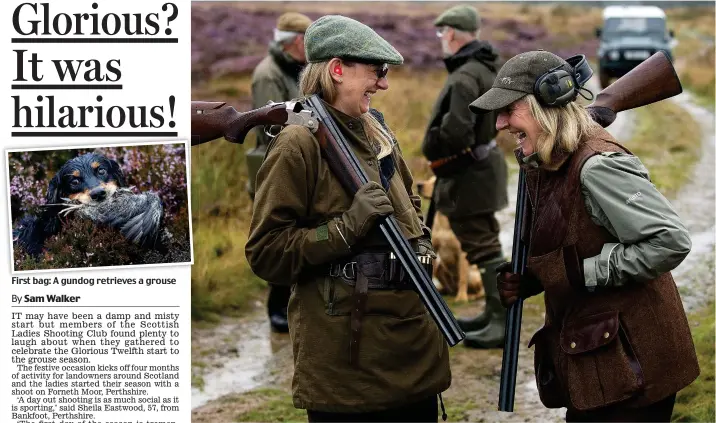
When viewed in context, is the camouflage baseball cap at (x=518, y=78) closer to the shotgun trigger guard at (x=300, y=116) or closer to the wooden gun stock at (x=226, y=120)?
the shotgun trigger guard at (x=300, y=116)

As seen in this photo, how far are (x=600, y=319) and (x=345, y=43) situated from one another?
133 cm

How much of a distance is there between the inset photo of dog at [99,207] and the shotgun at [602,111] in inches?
55.7

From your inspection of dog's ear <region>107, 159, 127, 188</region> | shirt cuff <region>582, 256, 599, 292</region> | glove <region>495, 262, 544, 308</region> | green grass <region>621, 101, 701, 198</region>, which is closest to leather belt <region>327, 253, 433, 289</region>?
glove <region>495, 262, 544, 308</region>

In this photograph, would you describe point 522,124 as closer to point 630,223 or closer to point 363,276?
point 630,223

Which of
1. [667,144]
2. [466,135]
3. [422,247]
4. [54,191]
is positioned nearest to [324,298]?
[422,247]

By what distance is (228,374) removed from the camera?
6844mm

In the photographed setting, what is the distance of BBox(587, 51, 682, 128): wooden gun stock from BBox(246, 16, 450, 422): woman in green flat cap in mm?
967

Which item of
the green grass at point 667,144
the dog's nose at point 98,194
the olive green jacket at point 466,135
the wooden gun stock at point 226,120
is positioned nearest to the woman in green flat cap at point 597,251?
the wooden gun stock at point 226,120

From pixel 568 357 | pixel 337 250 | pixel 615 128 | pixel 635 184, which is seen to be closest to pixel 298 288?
pixel 337 250

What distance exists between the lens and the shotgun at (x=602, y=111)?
406 cm

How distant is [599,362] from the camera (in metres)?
3.64

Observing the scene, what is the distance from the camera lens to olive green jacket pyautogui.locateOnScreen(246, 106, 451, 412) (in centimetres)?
373

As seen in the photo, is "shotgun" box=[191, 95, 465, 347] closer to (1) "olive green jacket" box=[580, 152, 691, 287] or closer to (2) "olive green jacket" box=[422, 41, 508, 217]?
(1) "olive green jacket" box=[580, 152, 691, 287]

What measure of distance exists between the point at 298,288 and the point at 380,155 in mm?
593
